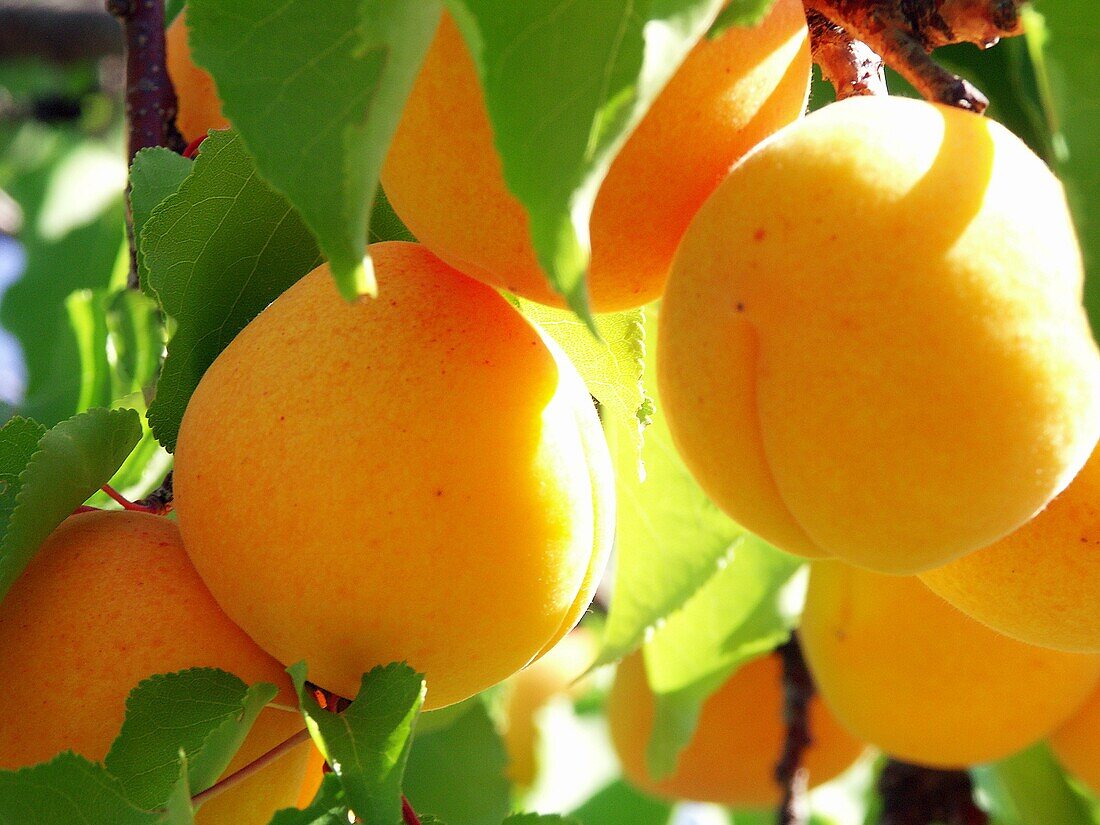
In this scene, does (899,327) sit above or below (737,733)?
above

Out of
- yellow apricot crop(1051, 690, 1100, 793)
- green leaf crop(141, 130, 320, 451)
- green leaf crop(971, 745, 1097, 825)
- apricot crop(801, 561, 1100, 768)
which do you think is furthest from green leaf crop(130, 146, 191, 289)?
green leaf crop(971, 745, 1097, 825)

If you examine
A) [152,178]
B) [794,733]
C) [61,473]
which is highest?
[152,178]

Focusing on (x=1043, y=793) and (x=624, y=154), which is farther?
(x=1043, y=793)

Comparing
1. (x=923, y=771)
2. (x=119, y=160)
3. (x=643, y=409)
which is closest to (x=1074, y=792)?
(x=923, y=771)

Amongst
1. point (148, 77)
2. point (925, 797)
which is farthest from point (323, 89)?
point (925, 797)

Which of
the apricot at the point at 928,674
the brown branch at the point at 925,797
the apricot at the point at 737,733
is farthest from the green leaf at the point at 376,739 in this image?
the brown branch at the point at 925,797

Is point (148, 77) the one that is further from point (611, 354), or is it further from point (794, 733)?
point (794, 733)

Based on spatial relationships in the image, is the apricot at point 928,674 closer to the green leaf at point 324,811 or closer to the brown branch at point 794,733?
the brown branch at point 794,733
